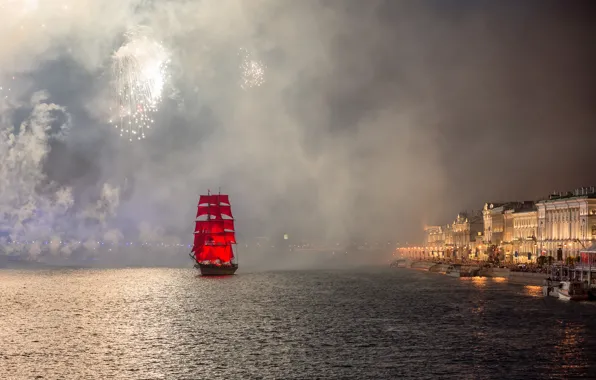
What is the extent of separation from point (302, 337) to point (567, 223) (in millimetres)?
104774

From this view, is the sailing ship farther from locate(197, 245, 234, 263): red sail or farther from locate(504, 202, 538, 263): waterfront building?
locate(504, 202, 538, 263): waterfront building

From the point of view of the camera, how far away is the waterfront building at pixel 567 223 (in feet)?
501

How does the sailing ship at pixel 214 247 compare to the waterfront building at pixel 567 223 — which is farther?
the sailing ship at pixel 214 247

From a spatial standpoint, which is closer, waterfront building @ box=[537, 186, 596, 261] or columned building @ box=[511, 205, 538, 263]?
waterfront building @ box=[537, 186, 596, 261]

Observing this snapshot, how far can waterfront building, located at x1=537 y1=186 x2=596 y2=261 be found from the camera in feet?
501

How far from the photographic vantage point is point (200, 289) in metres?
139

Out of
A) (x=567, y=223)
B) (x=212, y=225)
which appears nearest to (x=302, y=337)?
(x=567, y=223)

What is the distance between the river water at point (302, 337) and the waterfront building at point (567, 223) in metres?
40.9

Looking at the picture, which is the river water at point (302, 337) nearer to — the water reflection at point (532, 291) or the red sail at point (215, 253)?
the water reflection at point (532, 291)

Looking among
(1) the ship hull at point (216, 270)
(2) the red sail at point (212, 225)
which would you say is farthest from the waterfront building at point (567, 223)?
(2) the red sail at point (212, 225)

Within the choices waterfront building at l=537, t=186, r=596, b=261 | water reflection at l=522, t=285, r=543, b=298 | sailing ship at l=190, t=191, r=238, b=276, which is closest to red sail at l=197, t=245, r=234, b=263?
sailing ship at l=190, t=191, r=238, b=276

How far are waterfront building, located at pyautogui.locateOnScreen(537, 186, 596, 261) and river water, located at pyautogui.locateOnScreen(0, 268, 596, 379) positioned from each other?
40935 mm

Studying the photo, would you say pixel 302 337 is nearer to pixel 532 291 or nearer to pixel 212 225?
pixel 532 291

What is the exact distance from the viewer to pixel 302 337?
71.1 m
